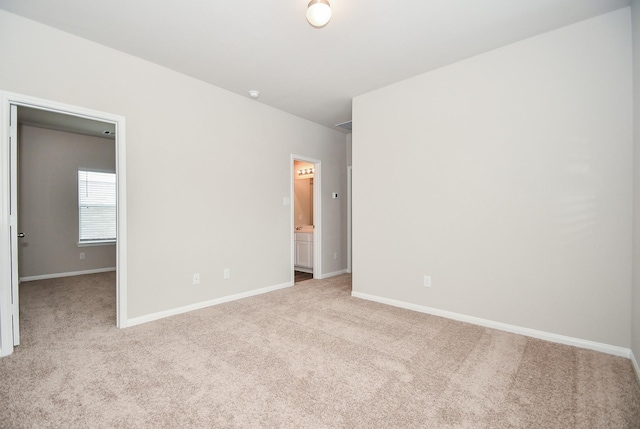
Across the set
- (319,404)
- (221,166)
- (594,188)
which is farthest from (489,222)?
(221,166)

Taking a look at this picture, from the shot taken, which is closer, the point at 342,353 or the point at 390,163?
the point at 342,353

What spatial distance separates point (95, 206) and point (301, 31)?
18.5ft

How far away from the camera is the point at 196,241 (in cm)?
Result: 353

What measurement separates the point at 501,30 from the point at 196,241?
380 cm

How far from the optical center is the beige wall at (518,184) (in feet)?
7.76

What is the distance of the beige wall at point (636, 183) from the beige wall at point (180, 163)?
3.75 m

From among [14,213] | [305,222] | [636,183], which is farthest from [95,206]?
[636,183]

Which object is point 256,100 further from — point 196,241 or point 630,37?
point 630,37

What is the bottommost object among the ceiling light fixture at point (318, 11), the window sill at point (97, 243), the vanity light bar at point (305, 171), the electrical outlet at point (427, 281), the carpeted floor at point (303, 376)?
the carpeted floor at point (303, 376)

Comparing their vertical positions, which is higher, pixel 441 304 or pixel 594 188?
pixel 594 188

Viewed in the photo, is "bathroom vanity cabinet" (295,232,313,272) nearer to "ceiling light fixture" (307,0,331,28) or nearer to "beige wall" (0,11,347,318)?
"beige wall" (0,11,347,318)

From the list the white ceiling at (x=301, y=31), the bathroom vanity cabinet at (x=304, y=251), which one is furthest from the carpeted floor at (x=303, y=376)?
the white ceiling at (x=301, y=31)

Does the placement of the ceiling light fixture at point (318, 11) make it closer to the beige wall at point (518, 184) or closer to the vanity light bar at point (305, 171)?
the beige wall at point (518, 184)

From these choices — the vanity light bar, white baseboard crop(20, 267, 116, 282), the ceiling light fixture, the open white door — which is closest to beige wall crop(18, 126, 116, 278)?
white baseboard crop(20, 267, 116, 282)
